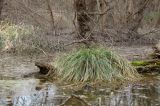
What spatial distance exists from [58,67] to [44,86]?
1232 mm

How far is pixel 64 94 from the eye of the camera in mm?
10453

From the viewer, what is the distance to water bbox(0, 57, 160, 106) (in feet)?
31.0

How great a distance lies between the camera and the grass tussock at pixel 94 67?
12.0m

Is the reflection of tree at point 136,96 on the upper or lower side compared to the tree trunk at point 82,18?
lower

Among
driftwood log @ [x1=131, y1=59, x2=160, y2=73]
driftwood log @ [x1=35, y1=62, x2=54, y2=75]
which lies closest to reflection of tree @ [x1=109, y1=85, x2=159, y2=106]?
driftwood log @ [x1=131, y1=59, x2=160, y2=73]

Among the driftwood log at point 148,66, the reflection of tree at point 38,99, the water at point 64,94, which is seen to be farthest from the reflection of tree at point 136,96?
the driftwood log at point 148,66

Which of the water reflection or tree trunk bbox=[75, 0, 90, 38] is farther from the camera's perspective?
tree trunk bbox=[75, 0, 90, 38]

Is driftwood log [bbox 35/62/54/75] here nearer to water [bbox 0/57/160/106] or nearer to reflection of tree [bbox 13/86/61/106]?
water [bbox 0/57/160/106]

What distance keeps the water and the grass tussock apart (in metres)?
0.55

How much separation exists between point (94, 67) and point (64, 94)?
184 cm

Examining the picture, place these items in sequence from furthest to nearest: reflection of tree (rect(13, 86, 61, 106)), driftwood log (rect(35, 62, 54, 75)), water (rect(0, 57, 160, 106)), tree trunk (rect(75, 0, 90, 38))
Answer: tree trunk (rect(75, 0, 90, 38)), driftwood log (rect(35, 62, 54, 75)), water (rect(0, 57, 160, 106)), reflection of tree (rect(13, 86, 61, 106))

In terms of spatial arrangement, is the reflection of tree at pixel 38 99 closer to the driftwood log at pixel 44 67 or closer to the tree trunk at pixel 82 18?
the driftwood log at pixel 44 67

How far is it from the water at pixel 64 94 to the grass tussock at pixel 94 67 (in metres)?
0.55

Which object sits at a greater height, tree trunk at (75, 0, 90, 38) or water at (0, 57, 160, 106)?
tree trunk at (75, 0, 90, 38)
